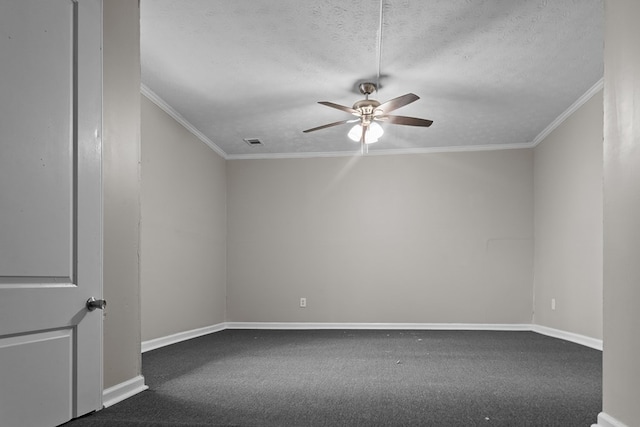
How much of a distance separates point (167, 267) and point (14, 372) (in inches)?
136

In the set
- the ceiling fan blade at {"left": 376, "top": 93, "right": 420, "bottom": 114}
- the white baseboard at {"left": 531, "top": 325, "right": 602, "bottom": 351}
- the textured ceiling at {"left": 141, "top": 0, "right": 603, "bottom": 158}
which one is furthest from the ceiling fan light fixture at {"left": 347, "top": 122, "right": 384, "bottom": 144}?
the white baseboard at {"left": 531, "top": 325, "right": 602, "bottom": 351}

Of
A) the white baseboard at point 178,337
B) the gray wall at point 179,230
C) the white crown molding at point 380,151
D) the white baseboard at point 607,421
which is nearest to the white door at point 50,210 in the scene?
the white baseboard at point 178,337

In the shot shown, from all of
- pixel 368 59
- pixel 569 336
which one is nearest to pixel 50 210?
pixel 368 59

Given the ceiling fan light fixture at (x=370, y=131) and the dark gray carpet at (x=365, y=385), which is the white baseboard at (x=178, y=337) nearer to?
the dark gray carpet at (x=365, y=385)

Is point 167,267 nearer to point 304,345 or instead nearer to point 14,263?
point 304,345

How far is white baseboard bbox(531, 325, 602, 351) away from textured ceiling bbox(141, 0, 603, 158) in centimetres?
241

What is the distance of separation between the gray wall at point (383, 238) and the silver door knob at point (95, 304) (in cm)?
486

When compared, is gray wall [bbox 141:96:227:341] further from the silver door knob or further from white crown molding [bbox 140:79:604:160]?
the silver door knob

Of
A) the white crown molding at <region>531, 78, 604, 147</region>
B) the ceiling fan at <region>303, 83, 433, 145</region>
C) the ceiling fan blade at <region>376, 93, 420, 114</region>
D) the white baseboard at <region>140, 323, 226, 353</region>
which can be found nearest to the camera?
the ceiling fan blade at <region>376, 93, 420, 114</region>

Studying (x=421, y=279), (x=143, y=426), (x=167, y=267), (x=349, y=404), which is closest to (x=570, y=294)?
(x=421, y=279)

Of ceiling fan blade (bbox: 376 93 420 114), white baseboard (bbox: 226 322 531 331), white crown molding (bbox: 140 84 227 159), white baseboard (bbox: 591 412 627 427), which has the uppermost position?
white crown molding (bbox: 140 84 227 159)

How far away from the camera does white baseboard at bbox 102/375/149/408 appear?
8.81 ft

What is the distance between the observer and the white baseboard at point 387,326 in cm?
686

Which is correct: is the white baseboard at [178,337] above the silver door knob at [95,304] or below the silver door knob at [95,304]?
below
